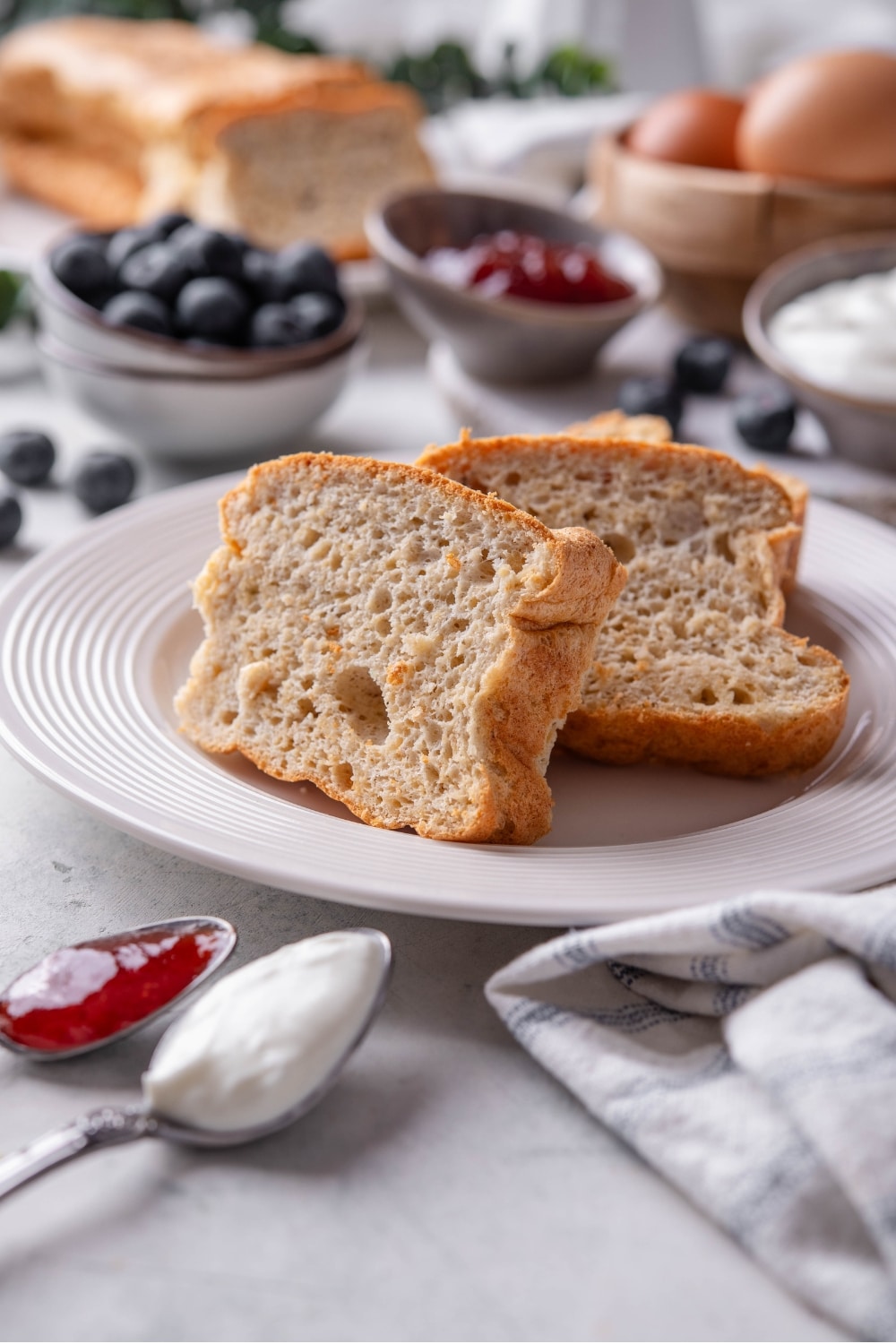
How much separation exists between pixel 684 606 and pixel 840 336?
159 centimetres

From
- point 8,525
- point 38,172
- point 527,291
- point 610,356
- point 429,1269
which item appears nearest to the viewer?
point 429,1269

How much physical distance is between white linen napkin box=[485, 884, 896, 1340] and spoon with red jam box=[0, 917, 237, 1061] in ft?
1.45

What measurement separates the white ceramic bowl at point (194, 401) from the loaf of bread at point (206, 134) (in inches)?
62.1

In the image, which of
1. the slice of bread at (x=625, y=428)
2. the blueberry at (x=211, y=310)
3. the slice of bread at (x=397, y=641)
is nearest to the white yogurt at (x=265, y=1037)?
the slice of bread at (x=397, y=641)

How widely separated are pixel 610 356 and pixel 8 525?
2.21 metres

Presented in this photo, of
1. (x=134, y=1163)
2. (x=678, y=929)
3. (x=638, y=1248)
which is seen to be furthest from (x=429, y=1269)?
(x=678, y=929)

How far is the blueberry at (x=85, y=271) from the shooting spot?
3926 millimetres

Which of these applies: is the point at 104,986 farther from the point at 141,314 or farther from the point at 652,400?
the point at 652,400

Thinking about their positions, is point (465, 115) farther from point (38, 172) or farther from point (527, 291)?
point (527, 291)

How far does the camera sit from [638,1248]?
1619 millimetres

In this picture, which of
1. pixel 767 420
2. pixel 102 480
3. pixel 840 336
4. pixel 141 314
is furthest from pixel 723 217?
pixel 102 480

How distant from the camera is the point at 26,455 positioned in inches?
152

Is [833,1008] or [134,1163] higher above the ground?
[833,1008]

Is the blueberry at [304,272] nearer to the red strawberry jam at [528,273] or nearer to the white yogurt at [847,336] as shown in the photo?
the red strawberry jam at [528,273]
